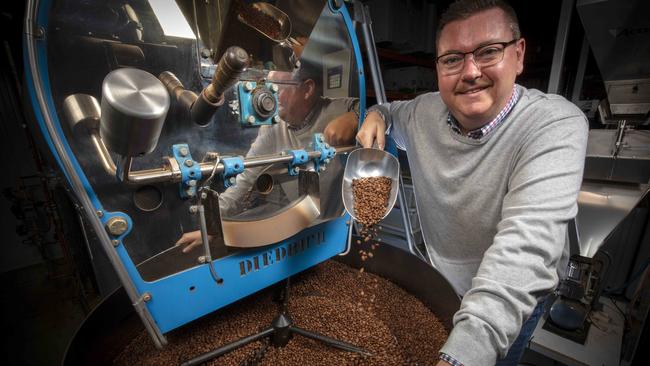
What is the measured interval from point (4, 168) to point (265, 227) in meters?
→ 2.58

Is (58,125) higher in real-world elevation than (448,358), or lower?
higher

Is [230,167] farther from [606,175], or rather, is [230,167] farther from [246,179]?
[606,175]

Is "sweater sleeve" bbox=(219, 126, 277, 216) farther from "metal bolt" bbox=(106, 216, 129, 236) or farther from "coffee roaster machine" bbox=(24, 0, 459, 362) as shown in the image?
"metal bolt" bbox=(106, 216, 129, 236)

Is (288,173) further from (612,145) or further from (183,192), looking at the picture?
(612,145)

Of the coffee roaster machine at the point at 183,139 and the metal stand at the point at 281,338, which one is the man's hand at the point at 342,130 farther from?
the metal stand at the point at 281,338

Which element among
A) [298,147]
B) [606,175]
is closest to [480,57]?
[298,147]

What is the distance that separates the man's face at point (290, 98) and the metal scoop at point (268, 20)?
93 mm

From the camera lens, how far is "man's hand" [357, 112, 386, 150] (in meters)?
0.99

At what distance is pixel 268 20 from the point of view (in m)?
0.73

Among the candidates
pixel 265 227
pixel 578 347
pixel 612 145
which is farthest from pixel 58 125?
pixel 612 145

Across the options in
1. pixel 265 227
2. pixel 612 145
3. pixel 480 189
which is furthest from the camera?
pixel 612 145

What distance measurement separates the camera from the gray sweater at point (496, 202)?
530mm

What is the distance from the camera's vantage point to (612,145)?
1479 mm

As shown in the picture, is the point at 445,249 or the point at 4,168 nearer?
the point at 445,249
